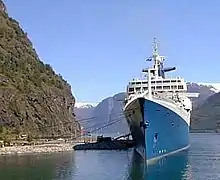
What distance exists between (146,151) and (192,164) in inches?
420

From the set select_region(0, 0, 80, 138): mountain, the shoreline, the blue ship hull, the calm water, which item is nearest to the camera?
the calm water

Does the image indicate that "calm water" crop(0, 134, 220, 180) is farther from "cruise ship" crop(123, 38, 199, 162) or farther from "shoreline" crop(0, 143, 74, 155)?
"shoreline" crop(0, 143, 74, 155)

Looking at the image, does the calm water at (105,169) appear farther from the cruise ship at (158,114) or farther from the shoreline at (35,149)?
the shoreline at (35,149)

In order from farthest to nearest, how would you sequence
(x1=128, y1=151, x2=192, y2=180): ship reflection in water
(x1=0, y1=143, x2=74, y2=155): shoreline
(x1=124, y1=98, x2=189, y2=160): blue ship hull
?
1. (x1=0, y1=143, x2=74, y2=155): shoreline
2. (x1=124, y1=98, x2=189, y2=160): blue ship hull
3. (x1=128, y1=151, x2=192, y2=180): ship reflection in water

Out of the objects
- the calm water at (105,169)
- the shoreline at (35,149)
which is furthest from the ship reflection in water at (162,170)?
the shoreline at (35,149)

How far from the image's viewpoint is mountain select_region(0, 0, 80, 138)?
119438 millimetres

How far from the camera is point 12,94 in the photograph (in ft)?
402

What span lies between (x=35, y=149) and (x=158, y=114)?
40188 mm

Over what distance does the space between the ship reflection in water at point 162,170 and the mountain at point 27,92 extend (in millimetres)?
48433

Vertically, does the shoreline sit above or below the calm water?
above

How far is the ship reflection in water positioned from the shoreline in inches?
1107

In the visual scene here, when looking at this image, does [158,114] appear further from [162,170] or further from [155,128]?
[162,170]

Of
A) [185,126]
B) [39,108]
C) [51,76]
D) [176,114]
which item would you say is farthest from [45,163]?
[51,76]

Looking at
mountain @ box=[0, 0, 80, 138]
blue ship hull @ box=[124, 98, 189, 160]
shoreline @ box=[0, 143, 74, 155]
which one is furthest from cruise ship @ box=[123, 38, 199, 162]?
mountain @ box=[0, 0, 80, 138]
